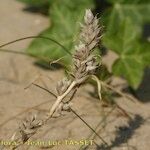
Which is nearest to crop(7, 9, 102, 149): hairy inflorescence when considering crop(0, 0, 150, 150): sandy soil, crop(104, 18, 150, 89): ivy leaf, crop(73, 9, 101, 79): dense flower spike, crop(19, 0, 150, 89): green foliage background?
crop(73, 9, 101, 79): dense flower spike

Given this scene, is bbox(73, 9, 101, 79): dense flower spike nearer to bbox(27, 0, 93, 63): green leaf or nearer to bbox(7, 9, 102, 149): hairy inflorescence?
bbox(7, 9, 102, 149): hairy inflorescence

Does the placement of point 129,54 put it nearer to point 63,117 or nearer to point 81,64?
point 63,117

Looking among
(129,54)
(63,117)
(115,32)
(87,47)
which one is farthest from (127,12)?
(87,47)

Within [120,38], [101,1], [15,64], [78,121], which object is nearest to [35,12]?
[101,1]

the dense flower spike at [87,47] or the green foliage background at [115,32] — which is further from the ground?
the dense flower spike at [87,47]

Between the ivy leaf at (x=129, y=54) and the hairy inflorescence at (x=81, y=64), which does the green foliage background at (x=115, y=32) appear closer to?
the ivy leaf at (x=129, y=54)

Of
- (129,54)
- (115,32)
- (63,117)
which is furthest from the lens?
(115,32)

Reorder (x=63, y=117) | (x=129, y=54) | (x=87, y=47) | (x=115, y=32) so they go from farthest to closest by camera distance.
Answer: (x=115, y=32)
(x=129, y=54)
(x=63, y=117)
(x=87, y=47)

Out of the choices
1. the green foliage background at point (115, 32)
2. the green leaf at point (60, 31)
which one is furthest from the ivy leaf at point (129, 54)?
the green leaf at point (60, 31)
